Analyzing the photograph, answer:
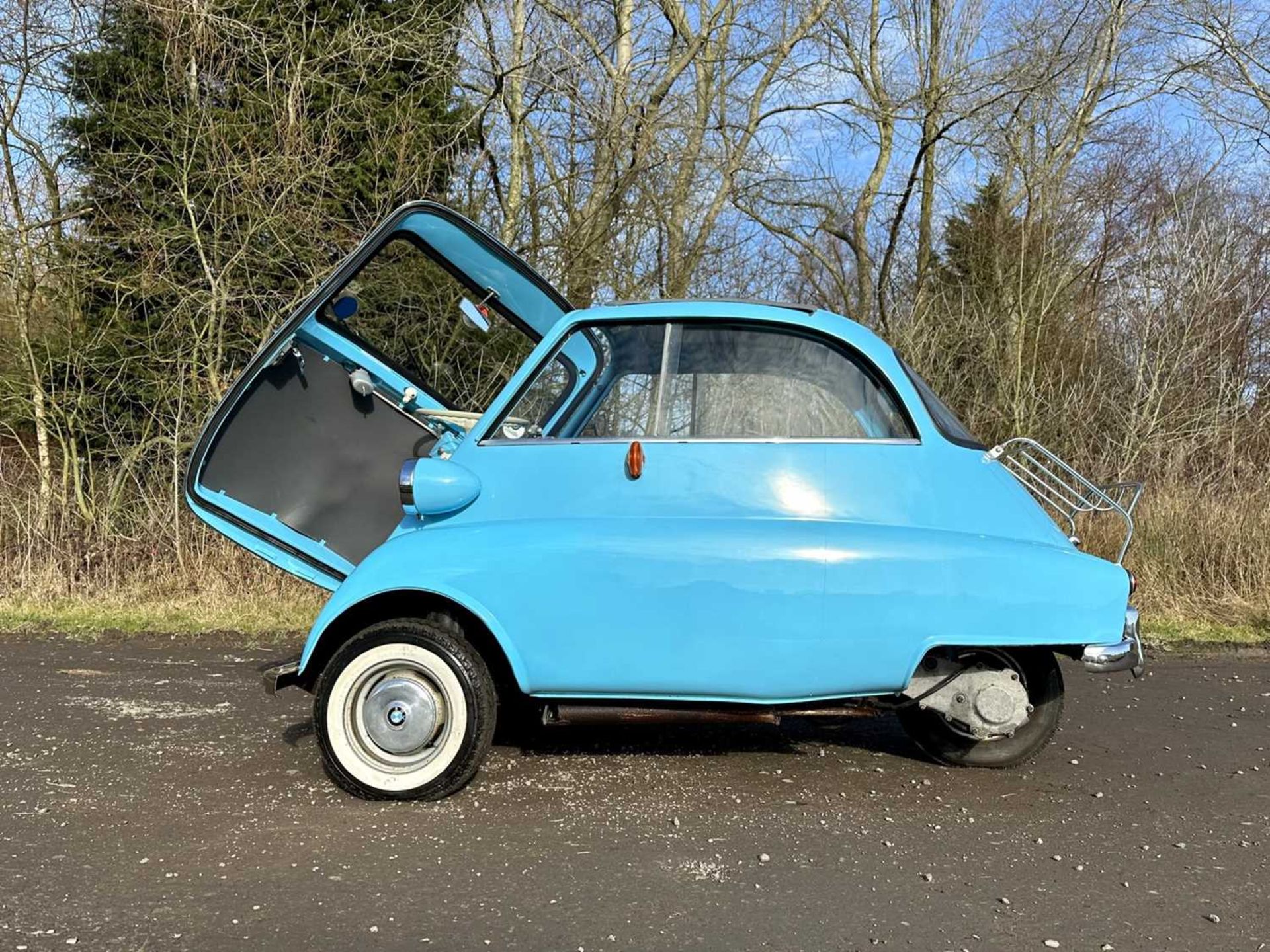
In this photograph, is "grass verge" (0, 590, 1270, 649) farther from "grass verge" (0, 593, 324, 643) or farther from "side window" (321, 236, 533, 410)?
"side window" (321, 236, 533, 410)

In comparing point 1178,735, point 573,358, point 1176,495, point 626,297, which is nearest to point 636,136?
point 626,297

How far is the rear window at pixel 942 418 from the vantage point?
3.93 metres

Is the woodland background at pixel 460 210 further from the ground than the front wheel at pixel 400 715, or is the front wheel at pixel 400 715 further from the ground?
the woodland background at pixel 460 210

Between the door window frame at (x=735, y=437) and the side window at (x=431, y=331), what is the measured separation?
6.11m

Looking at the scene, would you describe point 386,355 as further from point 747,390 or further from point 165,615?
point 165,615

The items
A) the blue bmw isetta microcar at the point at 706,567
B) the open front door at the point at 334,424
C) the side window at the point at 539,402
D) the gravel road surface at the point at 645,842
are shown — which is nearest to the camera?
the gravel road surface at the point at 645,842

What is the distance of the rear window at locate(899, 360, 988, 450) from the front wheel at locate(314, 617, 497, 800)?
6.61ft

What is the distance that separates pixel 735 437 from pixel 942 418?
0.86 m

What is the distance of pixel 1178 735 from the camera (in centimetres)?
484

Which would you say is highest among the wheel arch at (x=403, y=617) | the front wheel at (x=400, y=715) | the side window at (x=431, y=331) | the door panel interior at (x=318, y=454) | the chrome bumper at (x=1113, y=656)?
the side window at (x=431, y=331)

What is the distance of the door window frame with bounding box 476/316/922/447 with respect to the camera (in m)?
3.86

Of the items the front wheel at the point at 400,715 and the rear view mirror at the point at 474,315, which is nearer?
the front wheel at the point at 400,715

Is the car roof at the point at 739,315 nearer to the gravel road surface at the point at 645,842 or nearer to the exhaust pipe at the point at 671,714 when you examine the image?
the exhaust pipe at the point at 671,714

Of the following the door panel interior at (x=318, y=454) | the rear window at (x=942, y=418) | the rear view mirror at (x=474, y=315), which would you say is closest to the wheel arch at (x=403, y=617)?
the door panel interior at (x=318, y=454)
